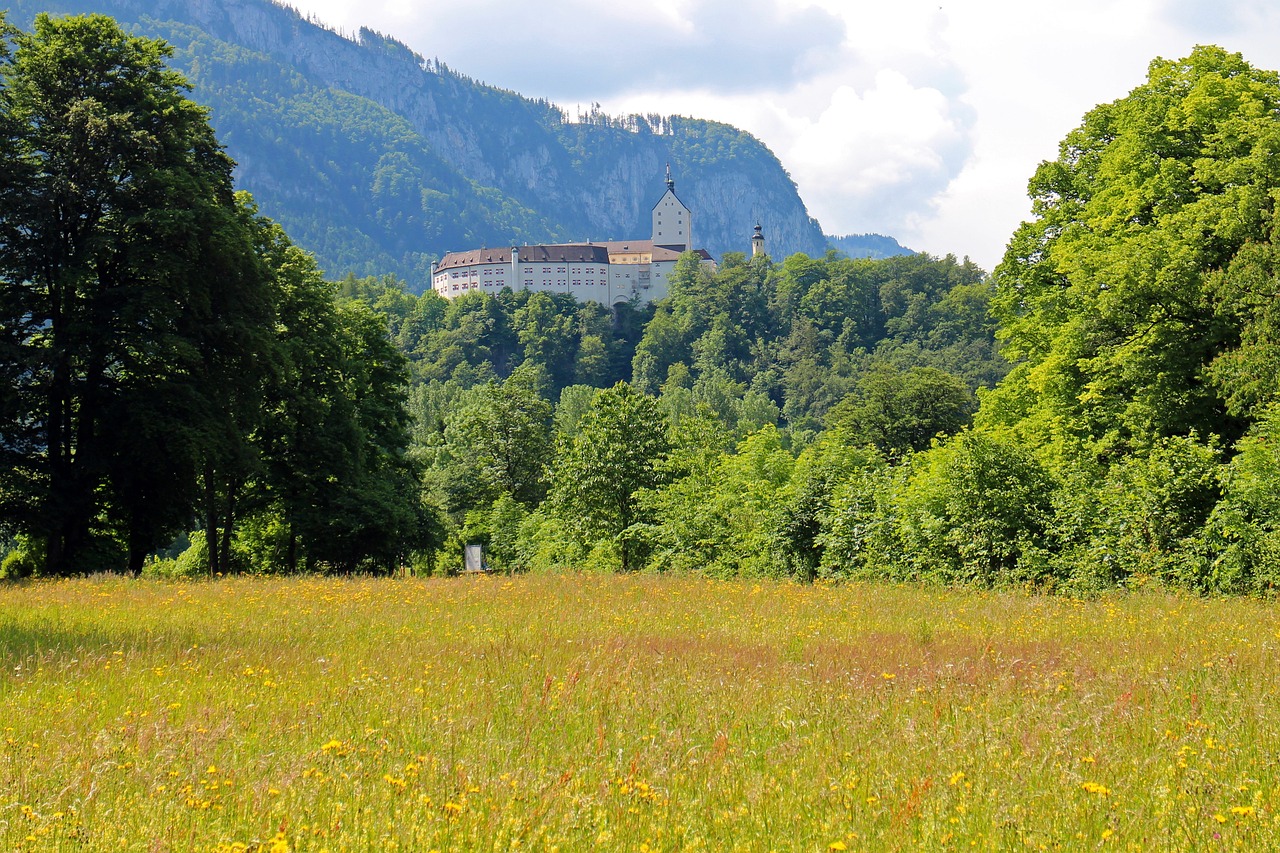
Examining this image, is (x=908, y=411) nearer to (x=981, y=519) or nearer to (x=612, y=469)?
(x=612, y=469)

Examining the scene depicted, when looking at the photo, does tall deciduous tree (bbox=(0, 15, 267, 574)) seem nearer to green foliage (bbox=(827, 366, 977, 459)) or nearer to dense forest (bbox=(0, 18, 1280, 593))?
dense forest (bbox=(0, 18, 1280, 593))

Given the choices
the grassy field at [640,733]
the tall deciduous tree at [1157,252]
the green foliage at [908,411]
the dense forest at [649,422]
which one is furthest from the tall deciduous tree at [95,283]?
the green foliage at [908,411]

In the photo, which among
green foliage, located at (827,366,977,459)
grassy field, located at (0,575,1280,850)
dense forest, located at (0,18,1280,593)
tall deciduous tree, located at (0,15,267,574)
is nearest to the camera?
grassy field, located at (0,575,1280,850)

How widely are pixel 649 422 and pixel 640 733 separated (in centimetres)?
3289

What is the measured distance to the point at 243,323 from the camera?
2605 cm

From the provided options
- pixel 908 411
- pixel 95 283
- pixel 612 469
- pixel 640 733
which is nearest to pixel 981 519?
pixel 640 733

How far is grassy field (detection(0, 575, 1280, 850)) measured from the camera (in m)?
5.28

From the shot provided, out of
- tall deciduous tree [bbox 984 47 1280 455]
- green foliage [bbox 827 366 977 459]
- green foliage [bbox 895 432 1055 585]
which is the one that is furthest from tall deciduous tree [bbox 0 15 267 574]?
green foliage [bbox 827 366 977 459]

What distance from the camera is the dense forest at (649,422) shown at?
19609mm

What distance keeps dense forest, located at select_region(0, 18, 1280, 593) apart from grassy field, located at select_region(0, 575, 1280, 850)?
23.1 feet

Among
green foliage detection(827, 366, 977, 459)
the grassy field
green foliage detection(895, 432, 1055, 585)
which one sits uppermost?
green foliage detection(827, 366, 977, 459)

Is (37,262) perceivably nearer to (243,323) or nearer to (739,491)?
(243,323)

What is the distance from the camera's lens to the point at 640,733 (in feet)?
23.9

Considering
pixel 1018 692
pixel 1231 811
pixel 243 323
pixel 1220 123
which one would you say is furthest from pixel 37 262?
pixel 1220 123
